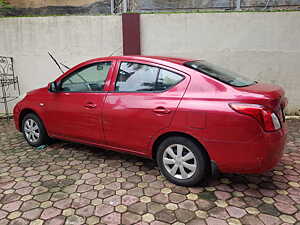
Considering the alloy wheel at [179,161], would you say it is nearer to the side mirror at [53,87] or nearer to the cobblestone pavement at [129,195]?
the cobblestone pavement at [129,195]

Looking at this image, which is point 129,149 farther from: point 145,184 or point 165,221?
point 165,221

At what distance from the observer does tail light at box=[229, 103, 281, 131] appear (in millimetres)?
2321

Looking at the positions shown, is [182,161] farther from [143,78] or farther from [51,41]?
[51,41]

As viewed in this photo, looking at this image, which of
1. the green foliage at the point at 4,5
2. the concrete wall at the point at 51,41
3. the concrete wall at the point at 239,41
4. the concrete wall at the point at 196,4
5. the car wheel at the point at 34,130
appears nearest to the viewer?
the car wheel at the point at 34,130

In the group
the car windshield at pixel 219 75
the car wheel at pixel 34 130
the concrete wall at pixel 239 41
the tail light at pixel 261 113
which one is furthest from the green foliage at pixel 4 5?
the tail light at pixel 261 113

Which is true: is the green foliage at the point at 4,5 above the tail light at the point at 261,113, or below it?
above

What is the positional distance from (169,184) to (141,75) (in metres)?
1.36

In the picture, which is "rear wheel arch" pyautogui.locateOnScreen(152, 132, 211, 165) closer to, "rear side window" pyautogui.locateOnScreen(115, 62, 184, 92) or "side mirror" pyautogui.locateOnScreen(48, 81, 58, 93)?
"rear side window" pyautogui.locateOnScreen(115, 62, 184, 92)

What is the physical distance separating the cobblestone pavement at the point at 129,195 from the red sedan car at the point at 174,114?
0.98 ft

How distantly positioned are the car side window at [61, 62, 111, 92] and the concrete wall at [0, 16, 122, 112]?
259 centimetres

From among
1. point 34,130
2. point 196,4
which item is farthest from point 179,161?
point 196,4

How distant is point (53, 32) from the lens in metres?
6.12

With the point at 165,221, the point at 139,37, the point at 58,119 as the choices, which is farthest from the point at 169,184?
the point at 139,37

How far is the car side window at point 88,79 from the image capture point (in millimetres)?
3347
